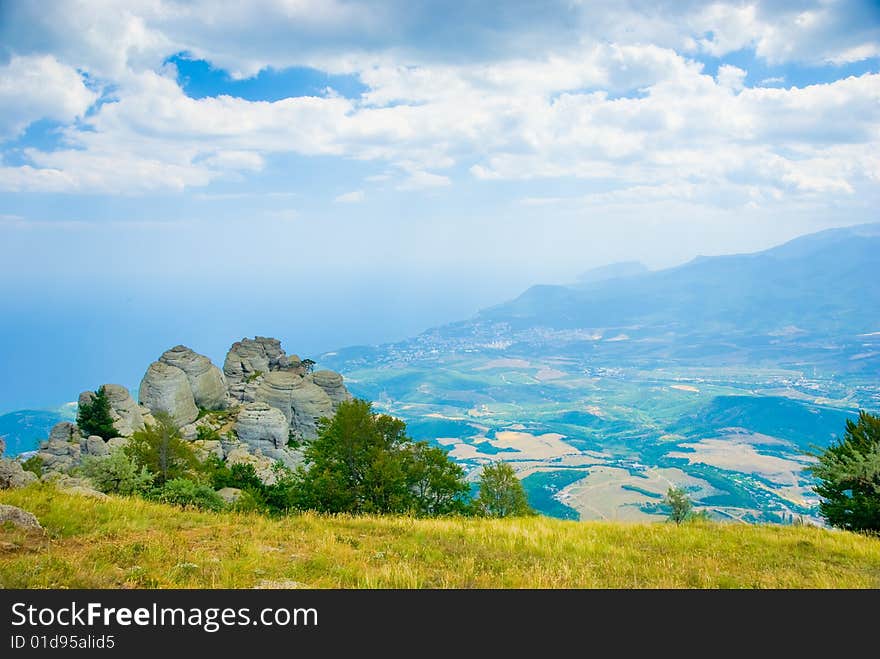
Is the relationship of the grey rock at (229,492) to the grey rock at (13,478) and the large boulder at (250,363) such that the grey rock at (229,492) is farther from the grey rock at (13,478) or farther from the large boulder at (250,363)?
the large boulder at (250,363)

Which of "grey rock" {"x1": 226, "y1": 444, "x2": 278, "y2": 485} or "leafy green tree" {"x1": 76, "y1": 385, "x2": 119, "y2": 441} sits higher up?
"leafy green tree" {"x1": 76, "y1": 385, "x2": 119, "y2": 441}

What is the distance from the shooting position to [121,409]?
180 ft

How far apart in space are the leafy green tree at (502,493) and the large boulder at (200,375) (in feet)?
131

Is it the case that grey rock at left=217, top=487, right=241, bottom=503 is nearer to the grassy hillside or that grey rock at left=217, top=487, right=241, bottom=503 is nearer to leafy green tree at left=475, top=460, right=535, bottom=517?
the grassy hillside

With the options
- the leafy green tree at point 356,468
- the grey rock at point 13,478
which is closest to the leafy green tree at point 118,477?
the grey rock at point 13,478

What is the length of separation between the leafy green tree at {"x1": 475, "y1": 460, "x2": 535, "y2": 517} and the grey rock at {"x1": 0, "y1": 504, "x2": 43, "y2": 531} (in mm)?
30451

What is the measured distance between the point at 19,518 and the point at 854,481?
29211 mm

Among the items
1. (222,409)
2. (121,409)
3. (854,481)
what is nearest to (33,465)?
(121,409)

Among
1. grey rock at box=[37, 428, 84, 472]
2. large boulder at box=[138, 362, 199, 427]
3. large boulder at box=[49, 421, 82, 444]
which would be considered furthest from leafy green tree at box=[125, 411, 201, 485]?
large boulder at box=[138, 362, 199, 427]

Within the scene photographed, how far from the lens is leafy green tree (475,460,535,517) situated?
129ft

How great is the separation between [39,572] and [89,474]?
22.0 metres

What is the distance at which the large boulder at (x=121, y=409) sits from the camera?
5259 centimetres

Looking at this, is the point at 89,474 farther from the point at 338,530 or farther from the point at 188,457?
the point at 338,530

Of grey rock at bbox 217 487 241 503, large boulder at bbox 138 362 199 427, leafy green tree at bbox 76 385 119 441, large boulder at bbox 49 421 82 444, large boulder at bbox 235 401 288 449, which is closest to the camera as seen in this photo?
grey rock at bbox 217 487 241 503
